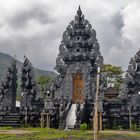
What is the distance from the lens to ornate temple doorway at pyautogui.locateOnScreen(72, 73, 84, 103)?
4188cm

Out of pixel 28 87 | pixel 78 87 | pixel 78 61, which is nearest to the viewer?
pixel 78 87

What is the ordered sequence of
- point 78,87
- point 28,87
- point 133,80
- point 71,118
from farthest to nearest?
point 28,87, point 78,87, point 133,80, point 71,118

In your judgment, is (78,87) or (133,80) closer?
(133,80)

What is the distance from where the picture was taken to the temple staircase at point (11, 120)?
132ft

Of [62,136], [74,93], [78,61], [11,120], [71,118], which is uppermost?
[78,61]

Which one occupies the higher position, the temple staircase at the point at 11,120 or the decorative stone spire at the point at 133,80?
the decorative stone spire at the point at 133,80

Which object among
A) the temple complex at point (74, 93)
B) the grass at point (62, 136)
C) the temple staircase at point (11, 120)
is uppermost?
the temple complex at point (74, 93)

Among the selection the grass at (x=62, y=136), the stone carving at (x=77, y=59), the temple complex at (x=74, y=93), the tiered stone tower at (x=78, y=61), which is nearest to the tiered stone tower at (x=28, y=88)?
the temple complex at (x=74, y=93)

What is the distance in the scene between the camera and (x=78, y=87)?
42.6 metres

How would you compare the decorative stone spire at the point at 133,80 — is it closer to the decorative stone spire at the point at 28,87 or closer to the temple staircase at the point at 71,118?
the temple staircase at the point at 71,118

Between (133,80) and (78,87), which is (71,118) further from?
(133,80)

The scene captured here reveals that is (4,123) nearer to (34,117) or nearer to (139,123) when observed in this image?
(34,117)

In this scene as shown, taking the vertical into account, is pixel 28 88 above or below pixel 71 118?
above

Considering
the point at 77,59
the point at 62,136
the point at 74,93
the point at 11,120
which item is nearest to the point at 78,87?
the point at 74,93
